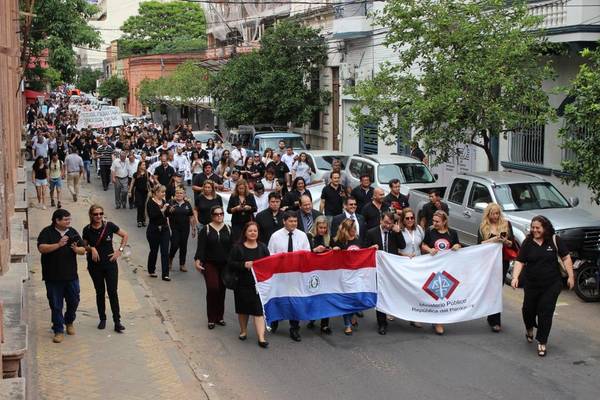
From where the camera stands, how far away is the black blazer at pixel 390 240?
11.2m

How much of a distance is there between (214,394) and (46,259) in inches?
114

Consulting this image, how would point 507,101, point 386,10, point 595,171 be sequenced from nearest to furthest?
point 595,171, point 507,101, point 386,10

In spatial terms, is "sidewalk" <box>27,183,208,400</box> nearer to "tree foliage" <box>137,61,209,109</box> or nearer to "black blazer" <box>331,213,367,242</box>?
"black blazer" <box>331,213,367,242</box>

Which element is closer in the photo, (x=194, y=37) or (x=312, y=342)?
(x=312, y=342)

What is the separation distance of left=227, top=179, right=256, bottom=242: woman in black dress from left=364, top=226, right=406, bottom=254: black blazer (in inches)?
130

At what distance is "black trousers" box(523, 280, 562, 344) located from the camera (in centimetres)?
988

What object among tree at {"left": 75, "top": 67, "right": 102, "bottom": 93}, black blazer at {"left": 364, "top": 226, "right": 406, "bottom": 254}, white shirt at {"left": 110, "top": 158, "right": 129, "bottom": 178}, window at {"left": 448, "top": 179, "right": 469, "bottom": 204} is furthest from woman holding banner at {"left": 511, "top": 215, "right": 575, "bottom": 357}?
tree at {"left": 75, "top": 67, "right": 102, "bottom": 93}

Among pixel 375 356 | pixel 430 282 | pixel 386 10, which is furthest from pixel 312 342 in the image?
pixel 386 10

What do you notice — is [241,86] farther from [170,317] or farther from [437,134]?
[170,317]

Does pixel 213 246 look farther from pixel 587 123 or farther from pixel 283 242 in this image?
pixel 587 123

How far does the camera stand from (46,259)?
403 inches

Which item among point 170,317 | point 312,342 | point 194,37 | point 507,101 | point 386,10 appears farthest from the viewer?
point 194,37

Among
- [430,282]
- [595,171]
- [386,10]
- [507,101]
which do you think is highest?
[386,10]

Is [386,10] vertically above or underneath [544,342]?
above
